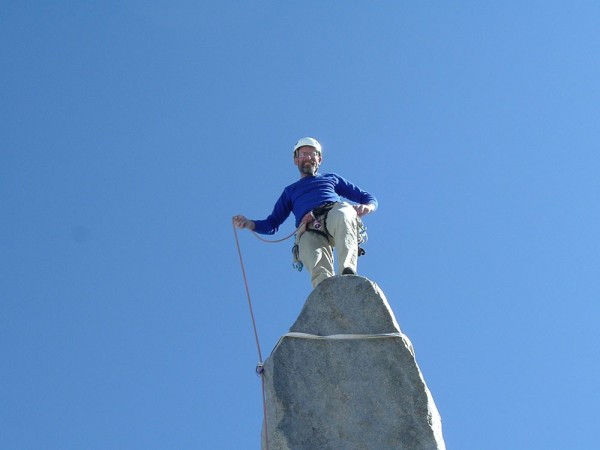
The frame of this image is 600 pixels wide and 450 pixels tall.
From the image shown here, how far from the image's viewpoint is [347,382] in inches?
255

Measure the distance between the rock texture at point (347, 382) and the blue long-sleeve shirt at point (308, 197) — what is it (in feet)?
4.89

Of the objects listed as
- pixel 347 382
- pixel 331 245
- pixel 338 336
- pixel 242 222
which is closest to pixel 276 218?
pixel 242 222

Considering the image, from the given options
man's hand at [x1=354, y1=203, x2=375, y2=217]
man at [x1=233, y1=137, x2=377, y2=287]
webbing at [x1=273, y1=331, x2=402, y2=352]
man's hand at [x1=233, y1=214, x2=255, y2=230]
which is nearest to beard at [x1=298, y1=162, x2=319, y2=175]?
man at [x1=233, y1=137, x2=377, y2=287]

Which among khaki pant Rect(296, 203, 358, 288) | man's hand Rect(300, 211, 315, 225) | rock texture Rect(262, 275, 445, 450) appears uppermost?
man's hand Rect(300, 211, 315, 225)

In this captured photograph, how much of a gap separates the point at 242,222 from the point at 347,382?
2.83 meters

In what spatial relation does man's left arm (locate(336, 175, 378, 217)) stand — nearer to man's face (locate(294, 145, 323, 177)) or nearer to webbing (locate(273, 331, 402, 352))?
man's face (locate(294, 145, 323, 177))

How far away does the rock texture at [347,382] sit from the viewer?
620cm

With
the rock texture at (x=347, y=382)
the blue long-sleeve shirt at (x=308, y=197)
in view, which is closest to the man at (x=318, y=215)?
the blue long-sleeve shirt at (x=308, y=197)

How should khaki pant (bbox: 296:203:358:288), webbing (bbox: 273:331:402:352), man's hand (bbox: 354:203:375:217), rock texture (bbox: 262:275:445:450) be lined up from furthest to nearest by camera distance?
man's hand (bbox: 354:203:375:217) → khaki pant (bbox: 296:203:358:288) → webbing (bbox: 273:331:402:352) → rock texture (bbox: 262:275:445:450)

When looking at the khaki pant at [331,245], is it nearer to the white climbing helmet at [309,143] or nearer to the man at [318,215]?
the man at [318,215]

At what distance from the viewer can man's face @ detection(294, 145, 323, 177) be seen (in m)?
8.64

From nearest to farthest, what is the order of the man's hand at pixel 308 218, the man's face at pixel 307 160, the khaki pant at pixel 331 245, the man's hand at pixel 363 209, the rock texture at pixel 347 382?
the rock texture at pixel 347 382, the khaki pant at pixel 331 245, the man's hand at pixel 308 218, the man's hand at pixel 363 209, the man's face at pixel 307 160

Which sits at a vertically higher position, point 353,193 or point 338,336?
point 353,193

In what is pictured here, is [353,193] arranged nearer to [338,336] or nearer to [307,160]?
[307,160]
